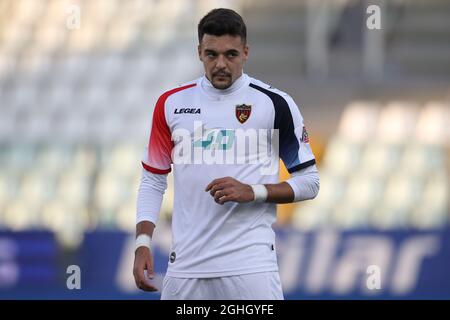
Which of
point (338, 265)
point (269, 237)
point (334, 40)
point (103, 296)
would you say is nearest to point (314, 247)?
point (338, 265)

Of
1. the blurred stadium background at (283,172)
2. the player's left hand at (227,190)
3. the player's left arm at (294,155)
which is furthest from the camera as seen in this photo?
the blurred stadium background at (283,172)

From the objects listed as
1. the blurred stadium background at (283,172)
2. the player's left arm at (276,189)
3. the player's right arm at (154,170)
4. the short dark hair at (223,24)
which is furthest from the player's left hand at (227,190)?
the blurred stadium background at (283,172)

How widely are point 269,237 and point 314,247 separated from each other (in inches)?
212

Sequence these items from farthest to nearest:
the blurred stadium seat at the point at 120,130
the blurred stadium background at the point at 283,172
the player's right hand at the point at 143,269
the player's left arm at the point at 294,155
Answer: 1. the blurred stadium seat at the point at 120,130
2. the blurred stadium background at the point at 283,172
3. the player's left arm at the point at 294,155
4. the player's right hand at the point at 143,269

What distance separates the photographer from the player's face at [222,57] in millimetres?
3729

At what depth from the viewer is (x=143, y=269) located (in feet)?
12.3

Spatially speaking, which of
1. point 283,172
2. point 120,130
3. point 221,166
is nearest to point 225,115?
point 221,166

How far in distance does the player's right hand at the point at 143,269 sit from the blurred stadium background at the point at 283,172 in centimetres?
483

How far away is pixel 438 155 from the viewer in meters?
10.4

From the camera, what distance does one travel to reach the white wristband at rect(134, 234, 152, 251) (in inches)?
152

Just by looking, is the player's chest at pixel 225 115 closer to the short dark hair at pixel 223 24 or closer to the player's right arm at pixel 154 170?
the player's right arm at pixel 154 170

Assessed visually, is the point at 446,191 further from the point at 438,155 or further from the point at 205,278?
the point at 205,278

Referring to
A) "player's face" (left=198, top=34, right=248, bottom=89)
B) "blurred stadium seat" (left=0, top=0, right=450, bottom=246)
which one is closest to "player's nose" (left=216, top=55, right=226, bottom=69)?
"player's face" (left=198, top=34, right=248, bottom=89)

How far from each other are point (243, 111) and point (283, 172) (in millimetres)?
5543
